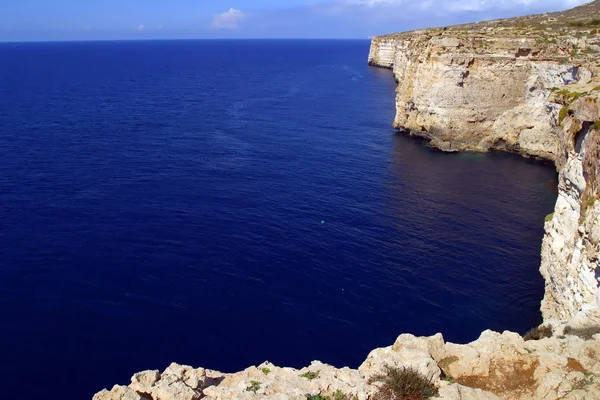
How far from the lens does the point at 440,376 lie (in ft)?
68.4

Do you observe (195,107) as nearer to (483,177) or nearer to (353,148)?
(353,148)

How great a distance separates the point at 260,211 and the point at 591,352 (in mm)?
42636

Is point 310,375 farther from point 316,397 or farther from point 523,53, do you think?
point 523,53

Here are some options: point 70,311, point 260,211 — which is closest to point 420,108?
point 260,211

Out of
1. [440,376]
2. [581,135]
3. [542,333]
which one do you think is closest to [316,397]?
[440,376]

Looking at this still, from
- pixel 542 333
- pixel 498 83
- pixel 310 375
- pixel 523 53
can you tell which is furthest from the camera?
pixel 498 83

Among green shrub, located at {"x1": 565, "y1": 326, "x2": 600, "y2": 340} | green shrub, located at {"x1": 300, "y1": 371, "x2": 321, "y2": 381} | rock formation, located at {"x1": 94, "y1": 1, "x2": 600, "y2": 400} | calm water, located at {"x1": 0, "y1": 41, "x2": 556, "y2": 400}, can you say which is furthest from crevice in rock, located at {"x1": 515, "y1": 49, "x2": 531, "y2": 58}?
green shrub, located at {"x1": 300, "y1": 371, "x2": 321, "y2": 381}

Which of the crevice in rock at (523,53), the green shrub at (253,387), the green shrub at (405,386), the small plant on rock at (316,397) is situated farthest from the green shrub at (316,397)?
the crevice in rock at (523,53)

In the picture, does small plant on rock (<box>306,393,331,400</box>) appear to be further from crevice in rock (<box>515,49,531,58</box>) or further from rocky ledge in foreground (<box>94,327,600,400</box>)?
crevice in rock (<box>515,49,531,58</box>)

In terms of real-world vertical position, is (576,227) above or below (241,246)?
above

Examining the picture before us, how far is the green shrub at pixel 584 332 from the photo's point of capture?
941 inches

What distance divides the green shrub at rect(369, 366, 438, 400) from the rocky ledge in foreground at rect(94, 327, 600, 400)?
256 mm

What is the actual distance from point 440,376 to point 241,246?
1300 inches

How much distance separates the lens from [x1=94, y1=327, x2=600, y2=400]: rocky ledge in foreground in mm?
19172
